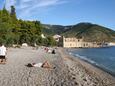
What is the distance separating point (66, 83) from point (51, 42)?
128 m

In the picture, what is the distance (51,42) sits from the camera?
473 ft

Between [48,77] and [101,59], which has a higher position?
[48,77]

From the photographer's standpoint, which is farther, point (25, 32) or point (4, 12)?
point (25, 32)

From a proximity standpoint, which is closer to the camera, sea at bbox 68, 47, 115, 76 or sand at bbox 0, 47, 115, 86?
sand at bbox 0, 47, 115, 86

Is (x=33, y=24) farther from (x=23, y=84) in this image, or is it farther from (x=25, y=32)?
(x=23, y=84)

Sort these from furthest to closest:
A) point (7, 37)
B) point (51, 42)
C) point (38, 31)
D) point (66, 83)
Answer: point (51, 42) < point (38, 31) < point (7, 37) < point (66, 83)

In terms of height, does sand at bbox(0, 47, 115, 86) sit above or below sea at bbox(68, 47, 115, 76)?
above

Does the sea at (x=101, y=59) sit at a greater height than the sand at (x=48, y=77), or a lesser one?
lesser

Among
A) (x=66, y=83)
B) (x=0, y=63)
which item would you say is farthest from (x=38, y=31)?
(x=66, y=83)

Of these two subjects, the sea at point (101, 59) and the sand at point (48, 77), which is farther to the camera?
the sea at point (101, 59)

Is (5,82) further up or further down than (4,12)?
further down

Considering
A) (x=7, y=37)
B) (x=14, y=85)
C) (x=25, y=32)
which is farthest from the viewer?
(x=25, y=32)

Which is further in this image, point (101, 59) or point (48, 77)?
point (101, 59)

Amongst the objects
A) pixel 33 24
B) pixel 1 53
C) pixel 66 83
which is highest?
pixel 33 24
